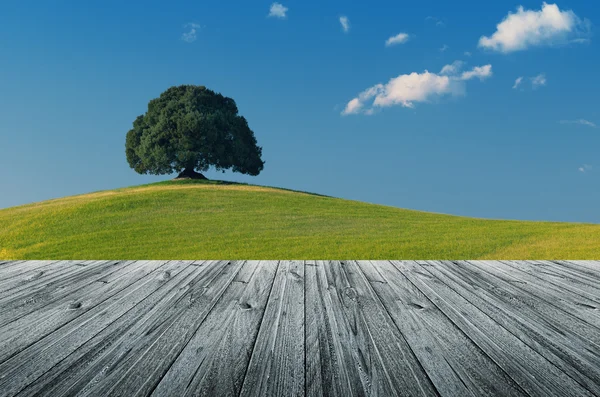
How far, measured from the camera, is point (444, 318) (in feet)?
8.93

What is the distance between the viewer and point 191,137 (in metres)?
28.9

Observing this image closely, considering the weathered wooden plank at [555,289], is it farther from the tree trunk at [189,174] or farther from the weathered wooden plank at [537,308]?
the tree trunk at [189,174]

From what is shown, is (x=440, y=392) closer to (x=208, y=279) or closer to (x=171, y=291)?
(x=171, y=291)

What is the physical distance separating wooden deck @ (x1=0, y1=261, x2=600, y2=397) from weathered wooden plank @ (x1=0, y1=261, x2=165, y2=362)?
1cm

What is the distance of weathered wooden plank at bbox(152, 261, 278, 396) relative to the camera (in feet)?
5.77

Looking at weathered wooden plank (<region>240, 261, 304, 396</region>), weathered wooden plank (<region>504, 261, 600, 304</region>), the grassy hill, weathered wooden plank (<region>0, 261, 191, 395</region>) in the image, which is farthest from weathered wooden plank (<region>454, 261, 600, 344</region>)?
the grassy hill

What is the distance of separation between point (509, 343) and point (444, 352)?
0.41 metres

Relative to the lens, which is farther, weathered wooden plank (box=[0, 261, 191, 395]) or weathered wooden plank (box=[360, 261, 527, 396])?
weathered wooden plank (box=[0, 261, 191, 395])

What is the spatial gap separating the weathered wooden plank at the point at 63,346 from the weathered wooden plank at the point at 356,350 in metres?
1.02

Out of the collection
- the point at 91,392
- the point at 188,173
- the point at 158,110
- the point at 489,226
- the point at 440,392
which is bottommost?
the point at 91,392

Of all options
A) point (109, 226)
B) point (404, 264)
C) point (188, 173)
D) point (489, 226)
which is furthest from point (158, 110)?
point (404, 264)

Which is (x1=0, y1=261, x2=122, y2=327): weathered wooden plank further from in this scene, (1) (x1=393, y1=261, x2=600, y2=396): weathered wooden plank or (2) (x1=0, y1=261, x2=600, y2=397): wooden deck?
(1) (x1=393, y1=261, x2=600, y2=396): weathered wooden plank

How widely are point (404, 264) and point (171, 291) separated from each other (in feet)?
7.70

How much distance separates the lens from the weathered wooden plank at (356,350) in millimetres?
1775
